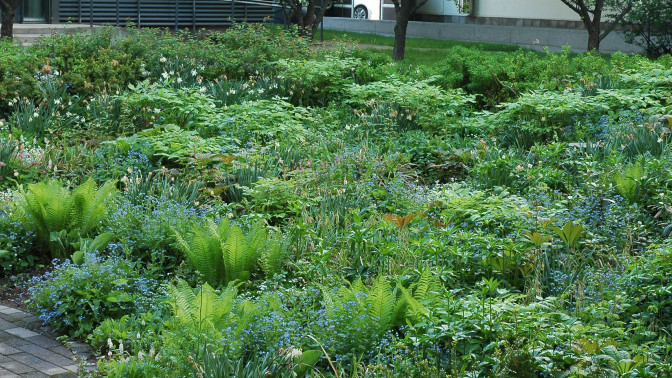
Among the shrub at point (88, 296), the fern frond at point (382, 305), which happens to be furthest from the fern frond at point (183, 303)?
the fern frond at point (382, 305)

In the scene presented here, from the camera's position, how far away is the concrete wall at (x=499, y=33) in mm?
24312

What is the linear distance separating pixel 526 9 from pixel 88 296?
81.9 ft

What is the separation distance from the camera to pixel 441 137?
941cm

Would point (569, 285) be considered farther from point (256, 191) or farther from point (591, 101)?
point (591, 101)

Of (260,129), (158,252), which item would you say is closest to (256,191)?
(158,252)

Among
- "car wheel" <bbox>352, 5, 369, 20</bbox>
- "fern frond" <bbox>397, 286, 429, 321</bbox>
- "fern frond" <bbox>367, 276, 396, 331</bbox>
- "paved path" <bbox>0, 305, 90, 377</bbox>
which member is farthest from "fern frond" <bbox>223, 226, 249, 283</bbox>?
"car wheel" <bbox>352, 5, 369, 20</bbox>

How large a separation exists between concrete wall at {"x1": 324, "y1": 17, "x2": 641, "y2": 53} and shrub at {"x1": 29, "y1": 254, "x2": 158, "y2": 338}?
18126 millimetres

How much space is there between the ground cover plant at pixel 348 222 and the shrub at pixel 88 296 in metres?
0.02

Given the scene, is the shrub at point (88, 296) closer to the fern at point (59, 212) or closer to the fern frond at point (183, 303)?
the fern frond at point (183, 303)

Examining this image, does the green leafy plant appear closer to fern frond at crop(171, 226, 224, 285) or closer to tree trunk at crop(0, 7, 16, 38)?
fern frond at crop(171, 226, 224, 285)

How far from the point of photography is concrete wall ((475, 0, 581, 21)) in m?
26.5

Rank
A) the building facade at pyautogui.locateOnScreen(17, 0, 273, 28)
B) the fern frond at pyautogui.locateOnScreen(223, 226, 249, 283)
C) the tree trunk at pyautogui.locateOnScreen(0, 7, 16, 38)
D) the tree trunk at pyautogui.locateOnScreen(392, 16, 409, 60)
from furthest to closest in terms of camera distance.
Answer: the building facade at pyautogui.locateOnScreen(17, 0, 273, 28) < the tree trunk at pyautogui.locateOnScreen(392, 16, 409, 60) < the tree trunk at pyautogui.locateOnScreen(0, 7, 16, 38) < the fern frond at pyautogui.locateOnScreen(223, 226, 249, 283)

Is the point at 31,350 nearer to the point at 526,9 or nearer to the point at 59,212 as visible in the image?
the point at 59,212

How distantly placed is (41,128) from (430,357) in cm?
713
